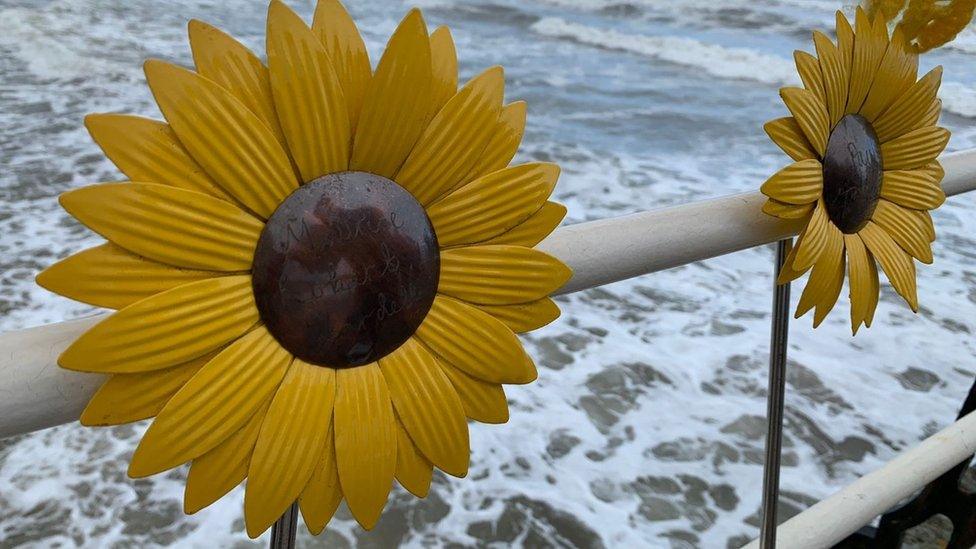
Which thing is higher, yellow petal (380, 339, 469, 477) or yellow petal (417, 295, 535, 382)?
yellow petal (417, 295, 535, 382)

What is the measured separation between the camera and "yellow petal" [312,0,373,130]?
339 millimetres

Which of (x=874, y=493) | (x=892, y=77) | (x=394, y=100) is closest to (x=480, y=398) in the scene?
(x=394, y=100)

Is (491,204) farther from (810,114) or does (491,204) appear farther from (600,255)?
(810,114)

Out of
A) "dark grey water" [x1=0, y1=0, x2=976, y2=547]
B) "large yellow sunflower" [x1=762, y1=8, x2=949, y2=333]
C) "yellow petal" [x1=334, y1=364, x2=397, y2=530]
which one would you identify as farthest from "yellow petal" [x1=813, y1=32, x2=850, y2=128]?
"dark grey water" [x1=0, y1=0, x2=976, y2=547]

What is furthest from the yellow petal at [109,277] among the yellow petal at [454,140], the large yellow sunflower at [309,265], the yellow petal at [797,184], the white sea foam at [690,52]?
the white sea foam at [690,52]

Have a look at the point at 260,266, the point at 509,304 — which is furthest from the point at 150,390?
the point at 509,304

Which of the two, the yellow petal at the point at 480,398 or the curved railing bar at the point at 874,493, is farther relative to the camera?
the curved railing bar at the point at 874,493

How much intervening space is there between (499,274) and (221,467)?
0.14 metres

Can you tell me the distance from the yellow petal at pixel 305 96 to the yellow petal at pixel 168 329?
5 centimetres

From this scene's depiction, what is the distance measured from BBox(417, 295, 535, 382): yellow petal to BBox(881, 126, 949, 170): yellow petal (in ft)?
1.08

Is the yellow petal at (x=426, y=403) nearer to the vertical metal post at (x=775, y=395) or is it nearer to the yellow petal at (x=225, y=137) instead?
the yellow petal at (x=225, y=137)

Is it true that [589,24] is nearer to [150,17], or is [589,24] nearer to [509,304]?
[150,17]

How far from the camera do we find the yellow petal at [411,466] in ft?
1.22

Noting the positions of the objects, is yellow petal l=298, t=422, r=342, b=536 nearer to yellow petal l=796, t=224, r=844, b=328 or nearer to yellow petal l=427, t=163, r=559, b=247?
yellow petal l=427, t=163, r=559, b=247
